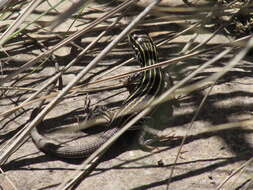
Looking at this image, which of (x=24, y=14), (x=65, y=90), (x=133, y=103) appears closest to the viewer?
(x=65, y=90)

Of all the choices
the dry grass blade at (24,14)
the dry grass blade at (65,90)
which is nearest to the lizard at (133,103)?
the dry grass blade at (65,90)

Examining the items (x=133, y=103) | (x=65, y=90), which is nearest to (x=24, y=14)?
(x=65, y=90)

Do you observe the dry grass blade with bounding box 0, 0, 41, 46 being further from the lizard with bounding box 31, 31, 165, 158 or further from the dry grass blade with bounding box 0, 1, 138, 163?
the lizard with bounding box 31, 31, 165, 158

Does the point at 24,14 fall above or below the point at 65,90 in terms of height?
above

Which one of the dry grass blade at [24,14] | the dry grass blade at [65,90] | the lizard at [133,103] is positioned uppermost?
the dry grass blade at [24,14]

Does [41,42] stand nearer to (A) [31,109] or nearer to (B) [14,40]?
(B) [14,40]

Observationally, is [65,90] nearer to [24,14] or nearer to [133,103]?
[24,14]

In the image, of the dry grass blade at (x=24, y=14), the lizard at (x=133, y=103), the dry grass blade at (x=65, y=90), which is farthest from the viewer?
the lizard at (x=133, y=103)

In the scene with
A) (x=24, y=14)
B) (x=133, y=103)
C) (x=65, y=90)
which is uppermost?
(x=24, y=14)

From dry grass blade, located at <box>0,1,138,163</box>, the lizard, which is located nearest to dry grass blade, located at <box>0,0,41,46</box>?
dry grass blade, located at <box>0,1,138,163</box>

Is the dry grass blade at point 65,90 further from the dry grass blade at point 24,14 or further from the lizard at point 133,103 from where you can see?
the lizard at point 133,103
